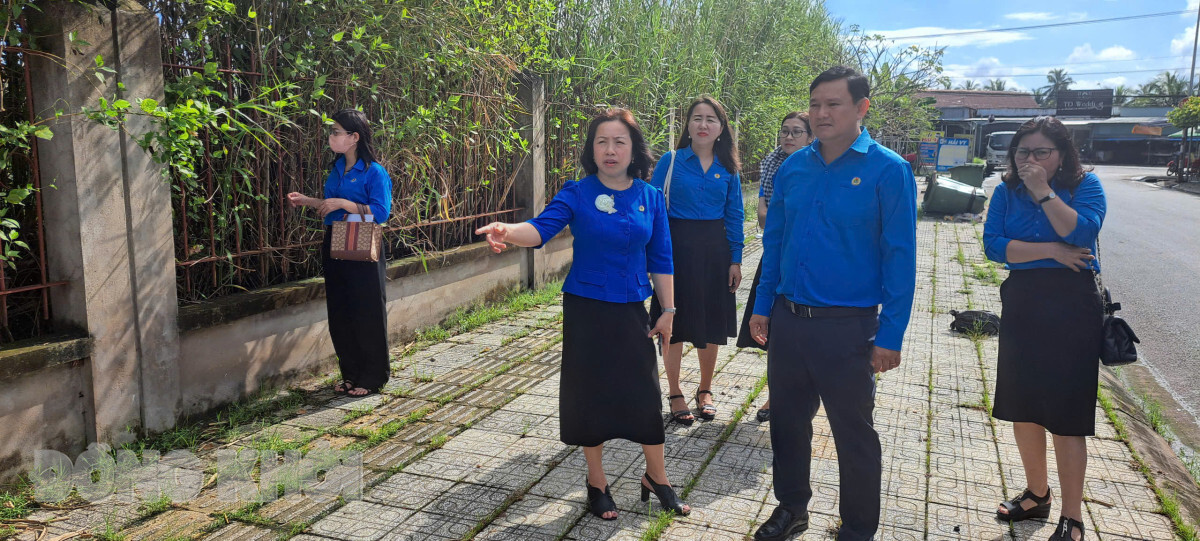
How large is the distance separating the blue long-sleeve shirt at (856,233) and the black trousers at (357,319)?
118 inches

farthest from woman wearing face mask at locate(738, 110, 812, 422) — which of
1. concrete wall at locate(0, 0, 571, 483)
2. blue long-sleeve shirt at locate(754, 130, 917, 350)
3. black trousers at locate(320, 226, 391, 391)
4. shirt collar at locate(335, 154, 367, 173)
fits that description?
concrete wall at locate(0, 0, 571, 483)

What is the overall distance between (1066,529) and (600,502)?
188 cm

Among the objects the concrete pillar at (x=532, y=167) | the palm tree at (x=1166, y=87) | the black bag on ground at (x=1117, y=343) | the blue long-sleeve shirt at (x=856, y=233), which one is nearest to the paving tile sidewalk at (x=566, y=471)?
the black bag on ground at (x=1117, y=343)

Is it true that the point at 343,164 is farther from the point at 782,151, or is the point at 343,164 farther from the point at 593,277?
the point at 782,151

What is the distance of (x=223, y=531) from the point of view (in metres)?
3.36

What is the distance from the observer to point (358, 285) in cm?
520

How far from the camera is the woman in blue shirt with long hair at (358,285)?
5023 mm

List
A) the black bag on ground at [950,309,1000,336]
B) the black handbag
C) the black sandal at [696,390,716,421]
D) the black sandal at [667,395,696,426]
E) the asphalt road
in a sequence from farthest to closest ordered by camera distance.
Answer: the black bag on ground at [950,309,1000,336], the asphalt road, the black sandal at [696,390,716,421], the black sandal at [667,395,696,426], the black handbag

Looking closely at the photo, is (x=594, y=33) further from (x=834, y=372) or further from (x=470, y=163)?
(x=834, y=372)

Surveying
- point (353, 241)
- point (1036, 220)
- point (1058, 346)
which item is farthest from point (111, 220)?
point (1058, 346)

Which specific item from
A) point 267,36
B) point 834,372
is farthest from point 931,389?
point 267,36

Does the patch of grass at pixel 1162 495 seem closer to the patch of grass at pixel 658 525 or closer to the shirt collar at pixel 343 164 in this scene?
the patch of grass at pixel 658 525

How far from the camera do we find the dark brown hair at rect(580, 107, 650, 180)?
345cm

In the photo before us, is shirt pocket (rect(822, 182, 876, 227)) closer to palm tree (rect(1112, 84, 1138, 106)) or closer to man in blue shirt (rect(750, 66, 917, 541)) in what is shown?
man in blue shirt (rect(750, 66, 917, 541))
